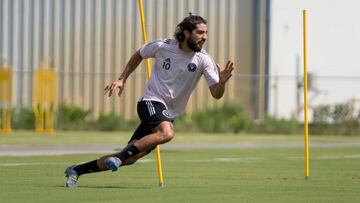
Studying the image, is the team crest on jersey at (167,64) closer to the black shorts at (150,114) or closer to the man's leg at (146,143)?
the black shorts at (150,114)

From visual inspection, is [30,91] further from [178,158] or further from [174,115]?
[174,115]

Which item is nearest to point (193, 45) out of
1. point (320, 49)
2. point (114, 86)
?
point (114, 86)

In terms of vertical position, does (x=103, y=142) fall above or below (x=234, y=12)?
below

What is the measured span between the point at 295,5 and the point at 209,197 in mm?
31750

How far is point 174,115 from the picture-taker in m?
14.0

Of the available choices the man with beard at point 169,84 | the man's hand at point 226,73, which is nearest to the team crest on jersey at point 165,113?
the man with beard at point 169,84

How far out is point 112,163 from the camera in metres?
13.4

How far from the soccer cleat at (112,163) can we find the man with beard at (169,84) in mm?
70

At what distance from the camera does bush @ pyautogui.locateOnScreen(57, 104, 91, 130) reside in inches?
1597

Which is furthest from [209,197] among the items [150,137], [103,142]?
[103,142]

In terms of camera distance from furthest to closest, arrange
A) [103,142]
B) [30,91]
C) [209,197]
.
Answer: [30,91] → [103,142] → [209,197]

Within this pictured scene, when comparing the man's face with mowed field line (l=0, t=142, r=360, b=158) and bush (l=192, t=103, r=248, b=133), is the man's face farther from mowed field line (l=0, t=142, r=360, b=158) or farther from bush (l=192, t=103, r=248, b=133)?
bush (l=192, t=103, r=248, b=133)

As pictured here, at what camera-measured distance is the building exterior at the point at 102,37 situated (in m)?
43.5

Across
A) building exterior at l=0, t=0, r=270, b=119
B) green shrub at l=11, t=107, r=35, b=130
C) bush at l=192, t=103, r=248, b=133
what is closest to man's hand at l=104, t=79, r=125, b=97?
green shrub at l=11, t=107, r=35, b=130
